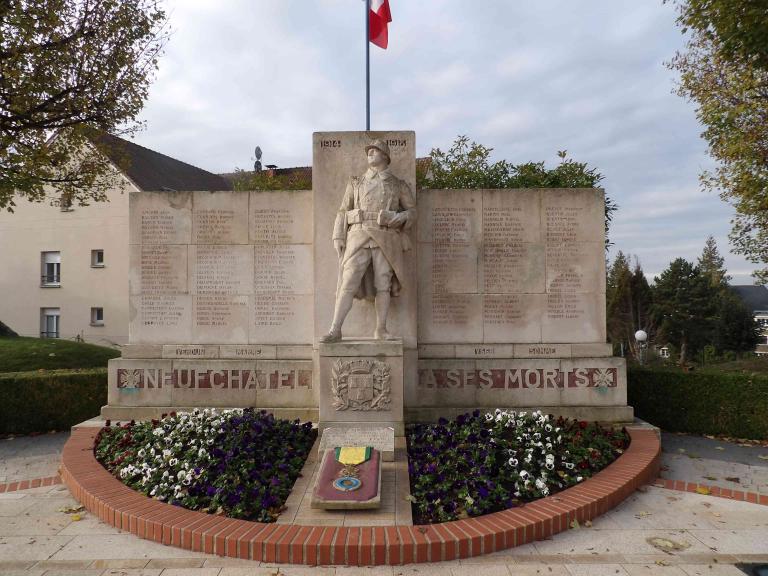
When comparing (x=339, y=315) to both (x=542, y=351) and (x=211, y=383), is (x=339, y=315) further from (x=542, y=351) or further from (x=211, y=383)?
(x=542, y=351)

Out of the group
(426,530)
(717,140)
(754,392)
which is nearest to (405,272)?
(426,530)

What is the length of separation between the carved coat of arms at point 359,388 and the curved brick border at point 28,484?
3.54 m

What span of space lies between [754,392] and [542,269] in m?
4.05

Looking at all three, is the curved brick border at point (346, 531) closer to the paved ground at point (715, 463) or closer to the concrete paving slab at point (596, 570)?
the concrete paving slab at point (596, 570)

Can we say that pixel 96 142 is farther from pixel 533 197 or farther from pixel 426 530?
pixel 426 530

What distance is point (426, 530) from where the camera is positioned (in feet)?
14.2

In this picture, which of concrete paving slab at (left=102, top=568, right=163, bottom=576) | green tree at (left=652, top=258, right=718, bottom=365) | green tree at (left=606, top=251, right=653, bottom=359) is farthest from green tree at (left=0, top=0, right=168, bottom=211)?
green tree at (left=652, top=258, right=718, bottom=365)

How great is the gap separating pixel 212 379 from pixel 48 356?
8.43 m

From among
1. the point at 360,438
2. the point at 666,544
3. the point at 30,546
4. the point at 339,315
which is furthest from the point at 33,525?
the point at 666,544

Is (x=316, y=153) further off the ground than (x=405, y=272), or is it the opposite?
(x=316, y=153)

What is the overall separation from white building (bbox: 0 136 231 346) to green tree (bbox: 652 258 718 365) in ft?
125

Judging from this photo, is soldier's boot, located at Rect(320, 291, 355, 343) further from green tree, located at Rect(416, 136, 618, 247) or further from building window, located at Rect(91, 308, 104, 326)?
building window, located at Rect(91, 308, 104, 326)

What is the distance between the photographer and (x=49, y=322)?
27156 mm

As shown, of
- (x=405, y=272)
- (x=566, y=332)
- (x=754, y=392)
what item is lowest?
(x=754, y=392)
